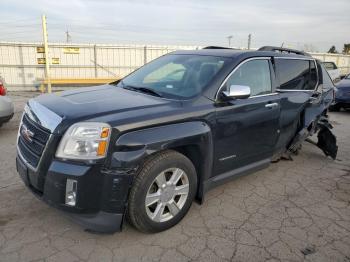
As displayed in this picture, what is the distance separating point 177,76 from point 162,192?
145cm

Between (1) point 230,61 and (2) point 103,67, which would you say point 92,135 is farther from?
(2) point 103,67

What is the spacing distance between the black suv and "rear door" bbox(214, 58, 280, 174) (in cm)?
1

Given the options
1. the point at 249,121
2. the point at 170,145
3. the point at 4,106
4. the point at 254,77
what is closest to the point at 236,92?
the point at 249,121

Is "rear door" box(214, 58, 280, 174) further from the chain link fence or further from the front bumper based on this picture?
the chain link fence

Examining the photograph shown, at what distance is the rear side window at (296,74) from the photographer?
14.4ft

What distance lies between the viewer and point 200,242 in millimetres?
3000

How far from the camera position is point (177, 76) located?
3.78 m

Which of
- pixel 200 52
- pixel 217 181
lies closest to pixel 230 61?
pixel 200 52

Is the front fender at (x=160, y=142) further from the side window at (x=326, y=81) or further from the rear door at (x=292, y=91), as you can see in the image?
the side window at (x=326, y=81)

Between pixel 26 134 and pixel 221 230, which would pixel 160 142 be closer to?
pixel 221 230

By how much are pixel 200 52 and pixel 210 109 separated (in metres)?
1.20

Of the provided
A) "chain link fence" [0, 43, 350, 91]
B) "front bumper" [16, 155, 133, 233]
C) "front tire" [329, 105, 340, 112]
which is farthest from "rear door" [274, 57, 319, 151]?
"chain link fence" [0, 43, 350, 91]

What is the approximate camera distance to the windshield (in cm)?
347

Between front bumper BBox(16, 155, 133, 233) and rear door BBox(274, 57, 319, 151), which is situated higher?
rear door BBox(274, 57, 319, 151)
